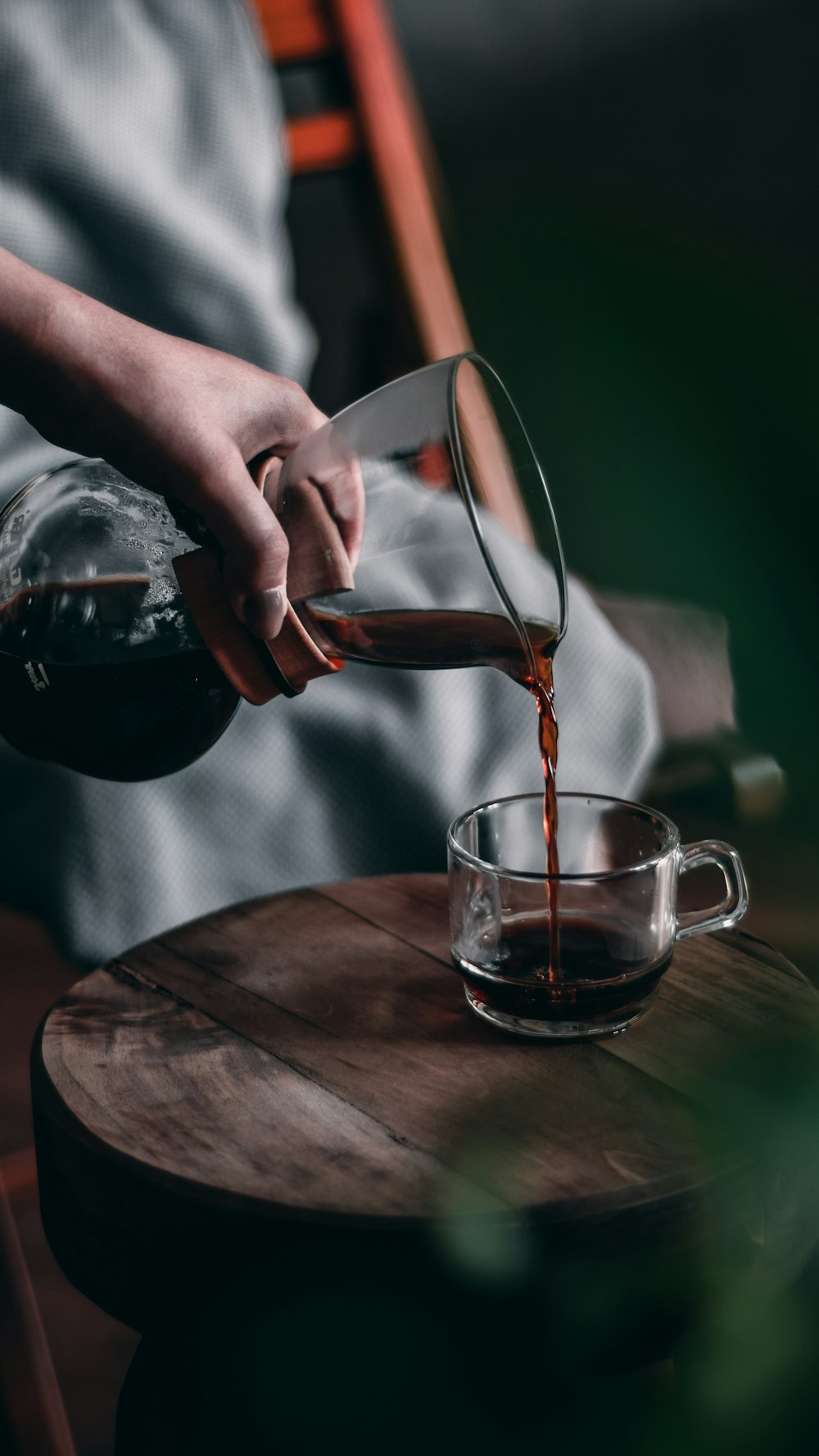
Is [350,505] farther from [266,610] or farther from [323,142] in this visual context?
[323,142]

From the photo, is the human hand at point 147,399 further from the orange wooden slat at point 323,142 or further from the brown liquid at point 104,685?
the orange wooden slat at point 323,142

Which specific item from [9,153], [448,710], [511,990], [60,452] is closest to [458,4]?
[9,153]

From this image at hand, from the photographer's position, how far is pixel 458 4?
1596 mm

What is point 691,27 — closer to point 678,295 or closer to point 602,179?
point 602,179

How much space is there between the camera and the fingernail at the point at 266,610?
1.86 ft

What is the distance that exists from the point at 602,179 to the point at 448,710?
3.39 ft

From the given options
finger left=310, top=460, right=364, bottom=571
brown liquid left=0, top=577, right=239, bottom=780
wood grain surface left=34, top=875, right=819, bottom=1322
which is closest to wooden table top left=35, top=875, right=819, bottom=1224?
wood grain surface left=34, top=875, right=819, bottom=1322

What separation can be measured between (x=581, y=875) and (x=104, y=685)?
25 centimetres

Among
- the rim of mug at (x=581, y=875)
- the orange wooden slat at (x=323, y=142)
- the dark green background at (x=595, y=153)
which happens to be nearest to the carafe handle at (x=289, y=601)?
the rim of mug at (x=581, y=875)

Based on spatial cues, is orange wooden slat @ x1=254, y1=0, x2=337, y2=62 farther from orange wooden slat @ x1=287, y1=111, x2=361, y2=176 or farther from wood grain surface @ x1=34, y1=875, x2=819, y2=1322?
wood grain surface @ x1=34, y1=875, x2=819, y2=1322

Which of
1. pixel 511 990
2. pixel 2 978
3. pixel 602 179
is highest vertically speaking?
pixel 602 179

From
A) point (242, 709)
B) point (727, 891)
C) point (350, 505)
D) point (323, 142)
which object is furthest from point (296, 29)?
point (727, 891)

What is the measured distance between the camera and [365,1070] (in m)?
0.56

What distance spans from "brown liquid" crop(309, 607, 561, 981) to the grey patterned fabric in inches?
13.4
